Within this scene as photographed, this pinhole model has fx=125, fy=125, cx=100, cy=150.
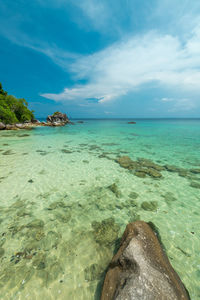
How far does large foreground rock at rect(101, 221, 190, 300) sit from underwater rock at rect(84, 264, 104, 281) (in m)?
0.42

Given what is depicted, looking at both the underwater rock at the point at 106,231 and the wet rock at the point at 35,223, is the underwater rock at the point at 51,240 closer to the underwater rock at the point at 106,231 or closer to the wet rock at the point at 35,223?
the wet rock at the point at 35,223

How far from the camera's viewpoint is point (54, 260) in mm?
3277

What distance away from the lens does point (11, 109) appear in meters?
45.4

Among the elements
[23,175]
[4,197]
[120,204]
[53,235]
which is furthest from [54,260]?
[23,175]

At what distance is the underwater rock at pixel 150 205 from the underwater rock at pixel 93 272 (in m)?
2.98

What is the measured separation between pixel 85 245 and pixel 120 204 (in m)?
2.35

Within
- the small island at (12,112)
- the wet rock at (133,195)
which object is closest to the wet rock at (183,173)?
the wet rock at (133,195)

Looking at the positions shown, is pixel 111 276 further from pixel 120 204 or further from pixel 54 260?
pixel 120 204

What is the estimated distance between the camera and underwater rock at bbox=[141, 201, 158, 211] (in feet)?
17.5

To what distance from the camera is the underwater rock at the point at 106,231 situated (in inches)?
152

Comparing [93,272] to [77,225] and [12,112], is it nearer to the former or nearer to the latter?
[77,225]

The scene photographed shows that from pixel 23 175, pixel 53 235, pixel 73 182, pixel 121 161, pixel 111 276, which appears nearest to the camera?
pixel 111 276

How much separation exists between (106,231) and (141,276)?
2028mm

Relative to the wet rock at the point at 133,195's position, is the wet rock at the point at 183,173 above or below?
below
